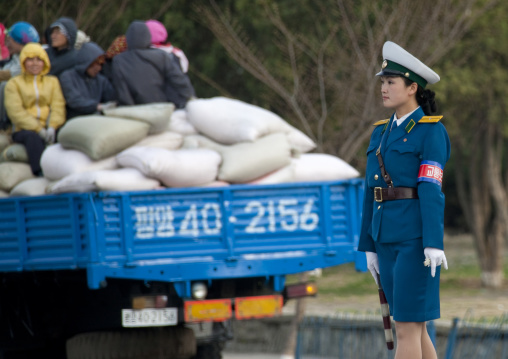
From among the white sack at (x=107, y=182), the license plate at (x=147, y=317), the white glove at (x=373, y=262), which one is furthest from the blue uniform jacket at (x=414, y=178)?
the license plate at (x=147, y=317)

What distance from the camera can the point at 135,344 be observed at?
7516 millimetres

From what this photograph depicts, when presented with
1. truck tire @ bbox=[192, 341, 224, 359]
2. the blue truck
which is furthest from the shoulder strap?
truck tire @ bbox=[192, 341, 224, 359]

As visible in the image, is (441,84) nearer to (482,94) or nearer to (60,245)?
(482,94)

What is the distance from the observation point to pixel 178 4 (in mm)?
15727

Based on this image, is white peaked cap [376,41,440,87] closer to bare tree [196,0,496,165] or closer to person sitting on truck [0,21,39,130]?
person sitting on truck [0,21,39,130]

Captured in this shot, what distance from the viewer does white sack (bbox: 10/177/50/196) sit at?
766 centimetres

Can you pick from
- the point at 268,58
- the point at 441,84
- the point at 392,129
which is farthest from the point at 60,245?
the point at 441,84

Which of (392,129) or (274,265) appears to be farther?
(274,265)

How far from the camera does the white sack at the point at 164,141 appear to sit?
7.84 metres

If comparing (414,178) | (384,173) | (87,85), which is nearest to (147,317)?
(87,85)

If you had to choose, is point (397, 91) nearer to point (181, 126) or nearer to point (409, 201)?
point (409, 201)

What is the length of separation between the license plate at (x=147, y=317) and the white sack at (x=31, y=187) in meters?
1.09

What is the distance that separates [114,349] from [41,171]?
1.54 metres

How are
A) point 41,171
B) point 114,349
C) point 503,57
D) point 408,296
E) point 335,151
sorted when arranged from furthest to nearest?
point 503,57 → point 335,151 → point 41,171 → point 114,349 → point 408,296
